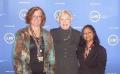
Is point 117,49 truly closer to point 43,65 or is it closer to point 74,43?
point 74,43

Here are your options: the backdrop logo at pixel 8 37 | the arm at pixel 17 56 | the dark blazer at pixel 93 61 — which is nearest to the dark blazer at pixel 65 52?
the dark blazer at pixel 93 61

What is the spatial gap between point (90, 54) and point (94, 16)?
2.76 ft

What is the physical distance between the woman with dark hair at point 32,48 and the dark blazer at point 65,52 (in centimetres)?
37

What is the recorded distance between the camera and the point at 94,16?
4.51m

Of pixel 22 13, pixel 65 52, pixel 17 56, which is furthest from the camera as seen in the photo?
pixel 22 13

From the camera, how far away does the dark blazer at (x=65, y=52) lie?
12.5 feet

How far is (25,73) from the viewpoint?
3.40 m

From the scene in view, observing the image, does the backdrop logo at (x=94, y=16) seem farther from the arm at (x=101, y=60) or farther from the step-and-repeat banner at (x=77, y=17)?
the arm at (x=101, y=60)

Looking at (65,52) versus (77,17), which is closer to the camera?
(65,52)

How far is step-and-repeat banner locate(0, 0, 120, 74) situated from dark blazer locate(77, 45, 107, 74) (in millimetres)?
656

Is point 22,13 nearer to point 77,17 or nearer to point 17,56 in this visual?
point 77,17

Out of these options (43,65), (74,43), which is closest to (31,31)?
(43,65)

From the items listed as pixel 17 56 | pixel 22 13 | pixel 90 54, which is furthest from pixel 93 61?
pixel 22 13

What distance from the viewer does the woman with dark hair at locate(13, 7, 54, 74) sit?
3.37 m
